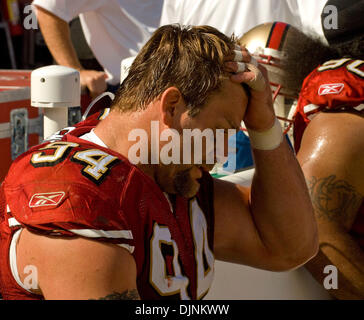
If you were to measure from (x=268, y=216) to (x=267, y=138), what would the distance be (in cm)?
22

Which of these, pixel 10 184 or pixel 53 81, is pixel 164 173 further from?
pixel 53 81

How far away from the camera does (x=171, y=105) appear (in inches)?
58.6

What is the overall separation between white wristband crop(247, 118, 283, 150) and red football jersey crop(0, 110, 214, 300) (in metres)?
0.32

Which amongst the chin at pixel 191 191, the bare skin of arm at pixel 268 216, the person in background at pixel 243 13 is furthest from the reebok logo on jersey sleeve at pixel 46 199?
the person in background at pixel 243 13

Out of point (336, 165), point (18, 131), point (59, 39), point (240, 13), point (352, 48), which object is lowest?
point (18, 131)

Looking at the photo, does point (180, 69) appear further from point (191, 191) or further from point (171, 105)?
point (191, 191)

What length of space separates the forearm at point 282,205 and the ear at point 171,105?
409 mm

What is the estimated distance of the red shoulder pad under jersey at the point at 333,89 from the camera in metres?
2.08

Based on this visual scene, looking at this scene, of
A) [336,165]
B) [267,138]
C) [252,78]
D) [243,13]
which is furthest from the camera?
[243,13]

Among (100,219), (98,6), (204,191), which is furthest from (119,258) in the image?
(98,6)

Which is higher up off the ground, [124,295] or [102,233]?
[102,233]

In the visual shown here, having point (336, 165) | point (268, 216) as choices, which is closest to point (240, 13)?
point (336, 165)

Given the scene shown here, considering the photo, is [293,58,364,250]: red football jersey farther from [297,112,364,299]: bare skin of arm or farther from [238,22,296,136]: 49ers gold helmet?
[238,22,296,136]: 49ers gold helmet
